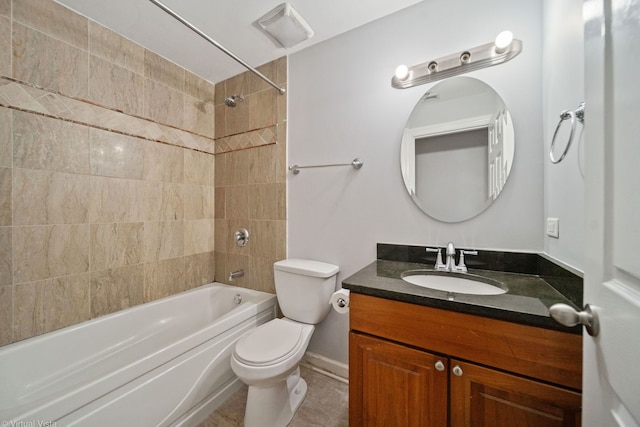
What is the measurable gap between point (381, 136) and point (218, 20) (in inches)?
52.7

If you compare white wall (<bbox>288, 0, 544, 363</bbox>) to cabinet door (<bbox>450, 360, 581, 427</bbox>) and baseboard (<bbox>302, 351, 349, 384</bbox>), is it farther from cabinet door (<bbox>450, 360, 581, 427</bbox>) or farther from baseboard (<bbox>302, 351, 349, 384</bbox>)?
cabinet door (<bbox>450, 360, 581, 427</bbox>)

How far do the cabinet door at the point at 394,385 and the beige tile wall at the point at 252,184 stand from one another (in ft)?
3.50

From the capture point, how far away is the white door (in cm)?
35

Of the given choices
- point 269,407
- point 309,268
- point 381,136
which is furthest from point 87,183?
point 381,136

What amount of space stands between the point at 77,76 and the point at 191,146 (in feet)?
2.56

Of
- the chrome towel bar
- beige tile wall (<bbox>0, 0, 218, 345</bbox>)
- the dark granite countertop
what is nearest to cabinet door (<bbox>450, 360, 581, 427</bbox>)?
the dark granite countertop

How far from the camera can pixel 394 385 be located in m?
0.89

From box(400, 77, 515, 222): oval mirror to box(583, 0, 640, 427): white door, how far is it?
75 cm

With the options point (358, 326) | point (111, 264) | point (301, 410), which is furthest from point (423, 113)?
point (111, 264)

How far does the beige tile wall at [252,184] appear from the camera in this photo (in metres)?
1.87

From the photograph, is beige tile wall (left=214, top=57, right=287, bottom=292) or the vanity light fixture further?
beige tile wall (left=214, top=57, right=287, bottom=292)

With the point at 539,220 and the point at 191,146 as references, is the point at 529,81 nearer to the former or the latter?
the point at 539,220

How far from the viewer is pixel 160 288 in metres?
1.88

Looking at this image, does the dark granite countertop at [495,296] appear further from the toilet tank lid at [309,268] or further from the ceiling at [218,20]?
the ceiling at [218,20]
